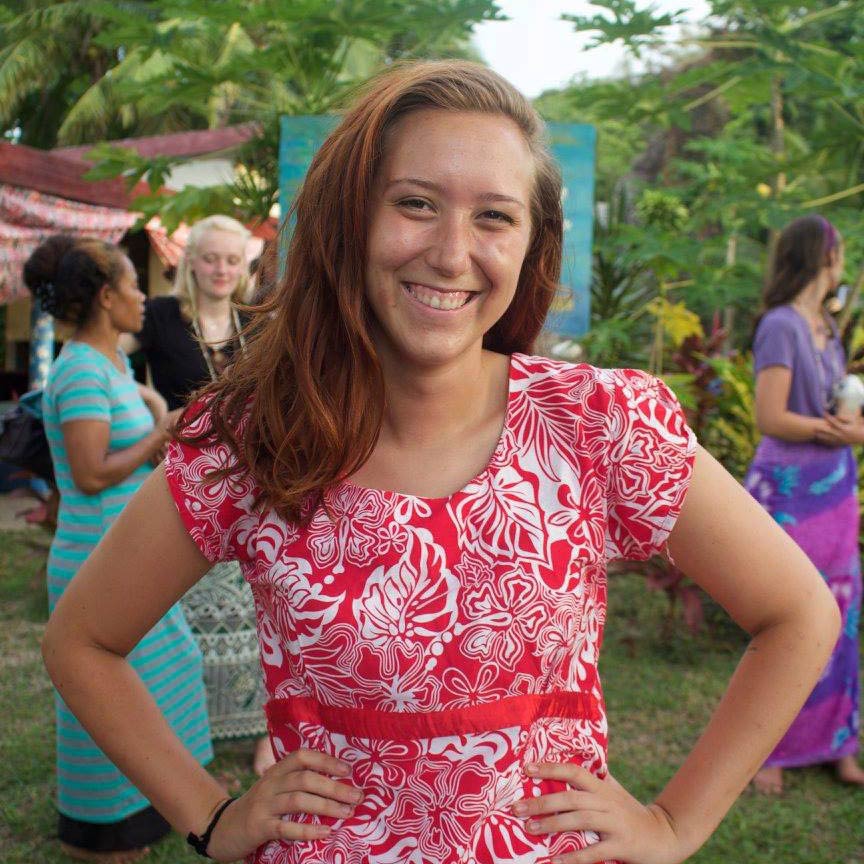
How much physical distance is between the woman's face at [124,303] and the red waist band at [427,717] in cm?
247

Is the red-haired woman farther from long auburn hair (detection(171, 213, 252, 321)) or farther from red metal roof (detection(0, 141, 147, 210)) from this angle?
red metal roof (detection(0, 141, 147, 210))

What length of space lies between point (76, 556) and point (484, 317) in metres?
2.38

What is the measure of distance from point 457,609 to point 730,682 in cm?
45

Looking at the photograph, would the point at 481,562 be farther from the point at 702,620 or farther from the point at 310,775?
the point at 702,620

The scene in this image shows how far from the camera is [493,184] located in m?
1.35

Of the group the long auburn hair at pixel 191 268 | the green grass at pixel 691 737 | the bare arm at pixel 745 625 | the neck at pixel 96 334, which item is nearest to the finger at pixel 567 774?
the bare arm at pixel 745 625

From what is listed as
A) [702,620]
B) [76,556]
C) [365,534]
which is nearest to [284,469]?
[365,534]

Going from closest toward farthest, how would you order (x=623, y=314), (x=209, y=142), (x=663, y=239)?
(x=663, y=239), (x=623, y=314), (x=209, y=142)

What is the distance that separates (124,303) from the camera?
3553 millimetres

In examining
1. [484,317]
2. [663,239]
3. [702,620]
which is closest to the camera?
[484,317]

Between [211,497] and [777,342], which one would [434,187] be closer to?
[211,497]

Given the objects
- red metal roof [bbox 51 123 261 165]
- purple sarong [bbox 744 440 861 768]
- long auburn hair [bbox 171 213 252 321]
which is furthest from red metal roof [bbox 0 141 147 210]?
purple sarong [bbox 744 440 861 768]

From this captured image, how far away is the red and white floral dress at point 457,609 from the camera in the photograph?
50.8 inches

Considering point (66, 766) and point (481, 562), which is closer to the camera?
point (481, 562)
